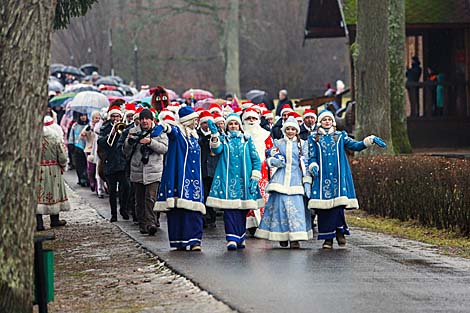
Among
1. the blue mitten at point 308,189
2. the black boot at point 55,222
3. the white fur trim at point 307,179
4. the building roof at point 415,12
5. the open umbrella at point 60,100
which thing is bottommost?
the black boot at point 55,222

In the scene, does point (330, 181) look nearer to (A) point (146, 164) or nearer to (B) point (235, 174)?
(B) point (235, 174)

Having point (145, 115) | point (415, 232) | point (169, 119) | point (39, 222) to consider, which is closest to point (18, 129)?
point (169, 119)

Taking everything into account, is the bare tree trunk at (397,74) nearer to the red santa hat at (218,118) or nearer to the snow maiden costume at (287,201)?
the red santa hat at (218,118)

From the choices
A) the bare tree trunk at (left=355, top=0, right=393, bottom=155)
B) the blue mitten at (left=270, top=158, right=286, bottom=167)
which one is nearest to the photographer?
the blue mitten at (left=270, top=158, right=286, bottom=167)

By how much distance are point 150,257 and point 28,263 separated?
171 inches

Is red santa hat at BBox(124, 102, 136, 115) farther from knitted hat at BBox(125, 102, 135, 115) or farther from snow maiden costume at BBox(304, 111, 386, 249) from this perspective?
snow maiden costume at BBox(304, 111, 386, 249)

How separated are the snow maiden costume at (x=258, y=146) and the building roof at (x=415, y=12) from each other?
1593 centimetres

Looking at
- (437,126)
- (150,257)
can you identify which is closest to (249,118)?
(150,257)

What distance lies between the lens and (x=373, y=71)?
80.0 feet

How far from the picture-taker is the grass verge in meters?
15.3

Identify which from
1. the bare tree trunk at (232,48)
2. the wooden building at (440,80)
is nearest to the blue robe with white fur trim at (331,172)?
the wooden building at (440,80)

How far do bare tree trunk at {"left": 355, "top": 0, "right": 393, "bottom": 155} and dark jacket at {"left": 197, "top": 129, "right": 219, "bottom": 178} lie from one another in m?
7.64

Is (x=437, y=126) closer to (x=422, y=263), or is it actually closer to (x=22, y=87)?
(x=422, y=263)

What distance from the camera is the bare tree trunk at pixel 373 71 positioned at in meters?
24.1
